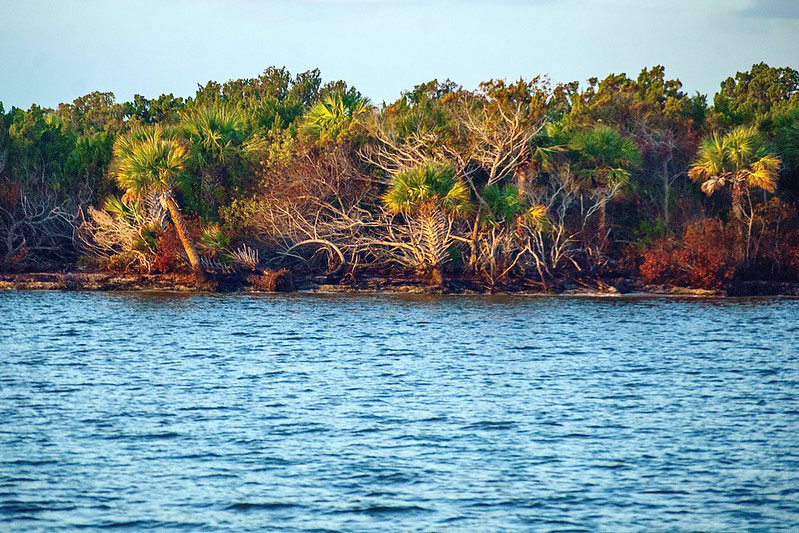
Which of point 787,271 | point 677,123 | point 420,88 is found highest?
point 420,88

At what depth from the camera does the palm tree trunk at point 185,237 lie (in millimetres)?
43219

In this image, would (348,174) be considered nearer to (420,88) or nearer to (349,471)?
(420,88)

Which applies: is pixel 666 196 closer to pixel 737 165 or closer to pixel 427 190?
pixel 737 165

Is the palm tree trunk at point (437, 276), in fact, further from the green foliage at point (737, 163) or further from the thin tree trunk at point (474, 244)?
the green foliage at point (737, 163)

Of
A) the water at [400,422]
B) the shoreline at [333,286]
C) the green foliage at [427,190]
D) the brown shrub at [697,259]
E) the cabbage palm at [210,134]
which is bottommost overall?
the water at [400,422]

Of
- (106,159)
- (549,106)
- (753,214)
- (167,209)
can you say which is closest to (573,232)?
(753,214)

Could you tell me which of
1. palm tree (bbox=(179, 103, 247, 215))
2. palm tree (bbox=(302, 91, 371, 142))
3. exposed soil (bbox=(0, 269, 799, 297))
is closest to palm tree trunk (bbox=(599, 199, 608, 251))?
exposed soil (bbox=(0, 269, 799, 297))

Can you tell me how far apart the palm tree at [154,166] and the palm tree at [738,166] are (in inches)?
825

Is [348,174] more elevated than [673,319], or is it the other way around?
[348,174]

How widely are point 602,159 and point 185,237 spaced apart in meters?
17.6

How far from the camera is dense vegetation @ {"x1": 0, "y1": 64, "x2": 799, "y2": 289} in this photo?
141ft

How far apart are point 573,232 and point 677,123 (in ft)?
31.0

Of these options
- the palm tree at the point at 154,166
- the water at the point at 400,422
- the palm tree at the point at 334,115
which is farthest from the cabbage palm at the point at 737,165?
the palm tree at the point at 154,166

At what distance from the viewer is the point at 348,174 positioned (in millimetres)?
44906
